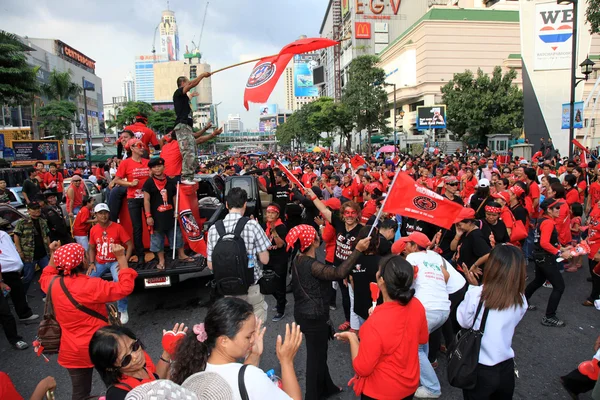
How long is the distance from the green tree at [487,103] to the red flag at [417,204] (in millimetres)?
33382

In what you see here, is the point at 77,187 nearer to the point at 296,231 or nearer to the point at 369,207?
the point at 369,207

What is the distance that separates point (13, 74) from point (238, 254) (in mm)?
22497

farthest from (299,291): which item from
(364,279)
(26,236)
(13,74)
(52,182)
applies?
(13,74)

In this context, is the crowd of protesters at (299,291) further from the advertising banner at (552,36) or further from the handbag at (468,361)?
the advertising banner at (552,36)

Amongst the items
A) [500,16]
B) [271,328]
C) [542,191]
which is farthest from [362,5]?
[271,328]

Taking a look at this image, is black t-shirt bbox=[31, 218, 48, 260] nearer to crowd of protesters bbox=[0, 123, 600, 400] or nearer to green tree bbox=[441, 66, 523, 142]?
crowd of protesters bbox=[0, 123, 600, 400]

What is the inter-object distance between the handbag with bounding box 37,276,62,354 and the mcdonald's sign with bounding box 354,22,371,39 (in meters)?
86.0

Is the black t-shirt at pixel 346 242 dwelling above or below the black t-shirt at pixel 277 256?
above

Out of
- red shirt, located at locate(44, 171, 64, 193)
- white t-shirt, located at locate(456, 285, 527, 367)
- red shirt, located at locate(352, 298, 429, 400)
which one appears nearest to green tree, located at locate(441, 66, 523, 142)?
red shirt, located at locate(44, 171, 64, 193)

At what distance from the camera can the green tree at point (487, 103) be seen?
33719 millimetres

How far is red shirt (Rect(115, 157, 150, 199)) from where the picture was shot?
5959mm

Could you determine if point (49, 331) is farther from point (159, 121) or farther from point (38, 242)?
point (159, 121)

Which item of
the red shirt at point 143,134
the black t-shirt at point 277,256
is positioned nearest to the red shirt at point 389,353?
the black t-shirt at point 277,256

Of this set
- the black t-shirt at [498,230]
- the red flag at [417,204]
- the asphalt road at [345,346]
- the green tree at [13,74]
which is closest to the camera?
the red flag at [417,204]
